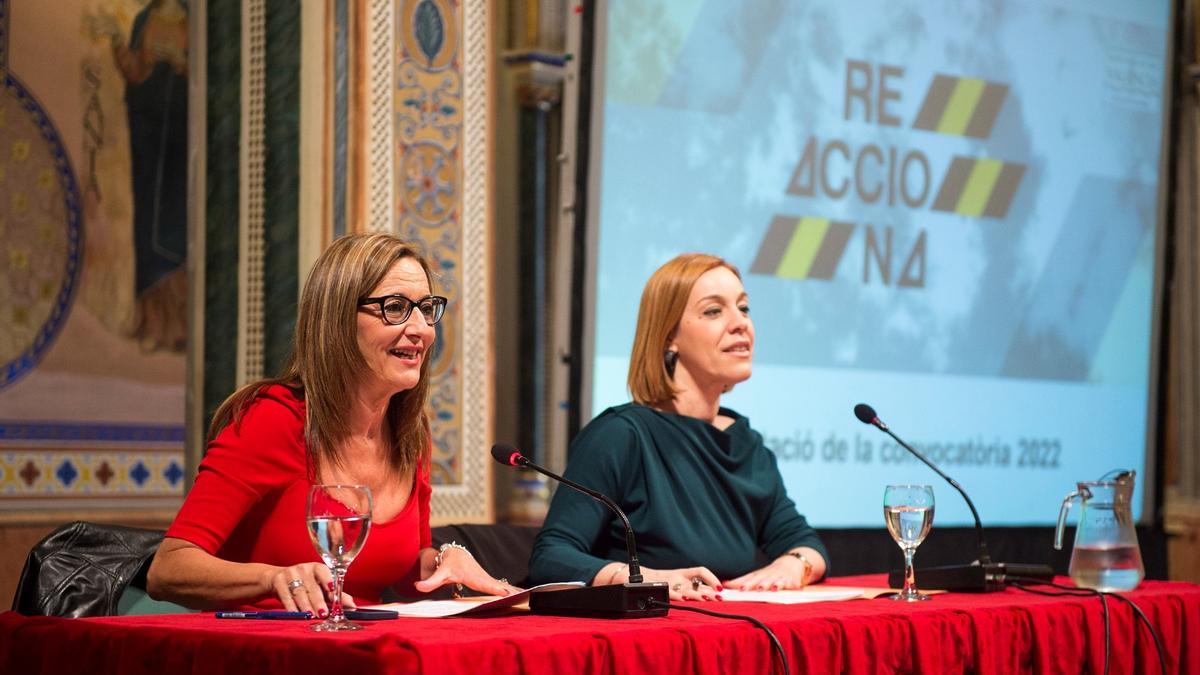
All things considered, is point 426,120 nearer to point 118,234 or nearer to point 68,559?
point 68,559

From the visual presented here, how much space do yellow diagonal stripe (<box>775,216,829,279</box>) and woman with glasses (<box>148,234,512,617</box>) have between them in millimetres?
2551

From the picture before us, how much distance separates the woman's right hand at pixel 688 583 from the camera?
2.37 metres

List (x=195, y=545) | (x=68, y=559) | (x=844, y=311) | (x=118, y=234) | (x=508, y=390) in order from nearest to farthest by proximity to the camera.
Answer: (x=195, y=545)
(x=68, y=559)
(x=844, y=311)
(x=118, y=234)
(x=508, y=390)

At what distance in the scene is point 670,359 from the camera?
3.12 meters

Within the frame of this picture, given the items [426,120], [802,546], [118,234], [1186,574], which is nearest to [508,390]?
[118,234]

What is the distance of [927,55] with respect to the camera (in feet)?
17.0

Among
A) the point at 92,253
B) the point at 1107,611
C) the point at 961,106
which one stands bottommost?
the point at 1107,611

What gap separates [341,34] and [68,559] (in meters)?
1.82

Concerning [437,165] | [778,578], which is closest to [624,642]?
[778,578]

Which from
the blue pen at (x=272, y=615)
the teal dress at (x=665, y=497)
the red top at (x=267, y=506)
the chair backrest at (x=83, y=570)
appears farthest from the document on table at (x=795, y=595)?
the chair backrest at (x=83, y=570)

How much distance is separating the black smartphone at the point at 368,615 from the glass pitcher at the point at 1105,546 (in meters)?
1.40

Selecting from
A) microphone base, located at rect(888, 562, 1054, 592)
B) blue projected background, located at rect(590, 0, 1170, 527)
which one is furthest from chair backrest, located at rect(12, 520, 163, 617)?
blue projected background, located at rect(590, 0, 1170, 527)

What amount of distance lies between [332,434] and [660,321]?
0.95 meters

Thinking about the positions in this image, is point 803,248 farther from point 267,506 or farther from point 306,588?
point 306,588
